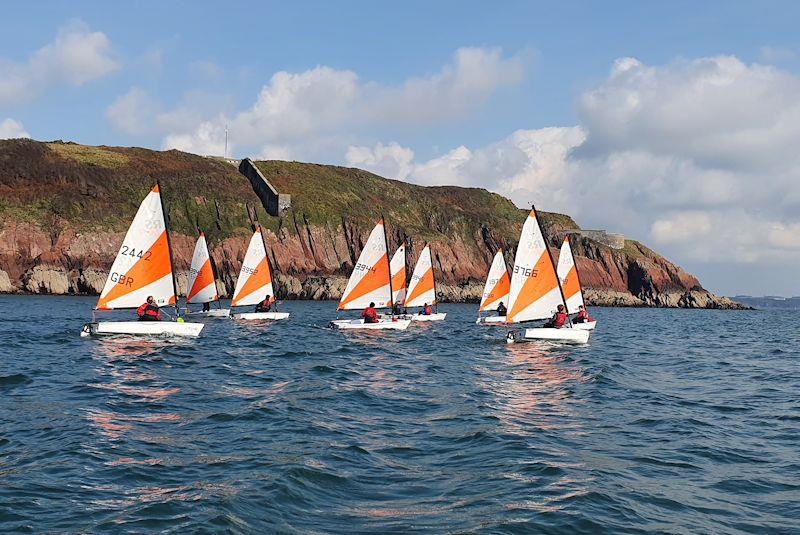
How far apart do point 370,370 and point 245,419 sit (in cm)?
1056

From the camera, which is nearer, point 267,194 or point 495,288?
point 495,288

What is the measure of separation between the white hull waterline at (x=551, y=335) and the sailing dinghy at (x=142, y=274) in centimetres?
1696

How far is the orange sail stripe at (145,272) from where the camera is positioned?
33.8 meters

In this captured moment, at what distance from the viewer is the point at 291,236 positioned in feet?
413

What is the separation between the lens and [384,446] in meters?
14.5

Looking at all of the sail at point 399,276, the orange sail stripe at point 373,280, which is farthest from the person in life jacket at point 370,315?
the sail at point 399,276

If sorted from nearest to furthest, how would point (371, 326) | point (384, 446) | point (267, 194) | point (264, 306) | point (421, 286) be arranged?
point (384, 446) < point (371, 326) < point (264, 306) < point (421, 286) < point (267, 194)

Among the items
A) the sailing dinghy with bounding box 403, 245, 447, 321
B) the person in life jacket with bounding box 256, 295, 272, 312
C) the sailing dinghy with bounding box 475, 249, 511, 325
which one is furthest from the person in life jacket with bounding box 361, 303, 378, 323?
the sailing dinghy with bounding box 475, 249, 511, 325

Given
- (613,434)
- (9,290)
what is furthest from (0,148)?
(613,434)

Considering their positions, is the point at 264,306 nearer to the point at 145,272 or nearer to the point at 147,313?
the point at 145,272

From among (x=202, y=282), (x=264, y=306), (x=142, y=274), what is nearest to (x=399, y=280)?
(x=264, y=306)

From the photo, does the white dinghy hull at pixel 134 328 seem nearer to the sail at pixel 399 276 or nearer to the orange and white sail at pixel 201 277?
the orange and white sail at pixel 201 277

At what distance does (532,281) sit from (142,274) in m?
20.4

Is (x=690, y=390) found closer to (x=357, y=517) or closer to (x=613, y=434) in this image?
(x=613, y=434)
